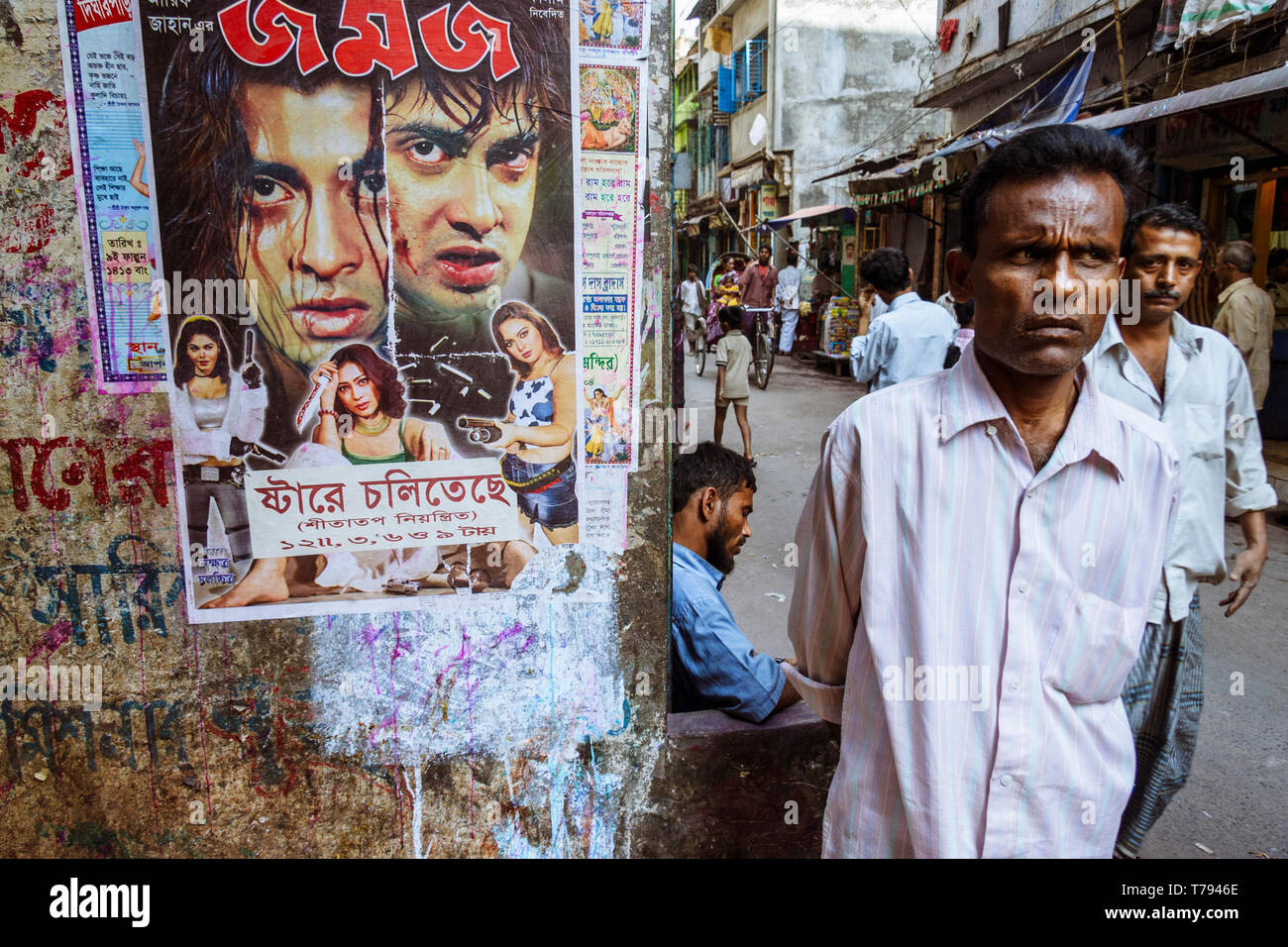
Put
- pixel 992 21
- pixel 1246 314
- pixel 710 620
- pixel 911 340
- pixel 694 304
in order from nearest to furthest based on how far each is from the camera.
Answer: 1. pixel 710 620
2. pixel 911 340
3. pixel 1246 314
4. pixel 992 21
5. pixel 694 304

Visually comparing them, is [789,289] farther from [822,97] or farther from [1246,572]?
[1246,572]

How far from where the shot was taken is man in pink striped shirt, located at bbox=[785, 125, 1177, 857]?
1319 mm

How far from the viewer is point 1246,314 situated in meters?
6.89

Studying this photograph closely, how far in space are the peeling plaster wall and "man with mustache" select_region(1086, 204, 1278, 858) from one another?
131cm

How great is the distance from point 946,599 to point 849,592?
0.18 metres

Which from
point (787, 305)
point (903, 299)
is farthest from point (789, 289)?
point (903, 299)

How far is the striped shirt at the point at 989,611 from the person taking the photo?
1317mm

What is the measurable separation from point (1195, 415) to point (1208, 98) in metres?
5.31

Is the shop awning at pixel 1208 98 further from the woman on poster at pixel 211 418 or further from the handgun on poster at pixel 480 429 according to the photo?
the woman on poster at pixel 211 418

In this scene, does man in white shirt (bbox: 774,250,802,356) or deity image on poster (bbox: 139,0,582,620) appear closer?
deity image on poster (bbox: 139,0,582,620)

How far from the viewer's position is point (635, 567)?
2074 mm

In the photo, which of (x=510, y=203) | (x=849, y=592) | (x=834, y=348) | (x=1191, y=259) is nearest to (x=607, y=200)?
(x=510, y=203)

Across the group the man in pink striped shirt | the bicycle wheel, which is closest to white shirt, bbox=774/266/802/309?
the bicycle wheel

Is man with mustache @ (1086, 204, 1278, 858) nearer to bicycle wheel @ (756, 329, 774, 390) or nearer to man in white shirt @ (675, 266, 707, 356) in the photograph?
bicycle wheel @ (756, 329, 774, 390)
